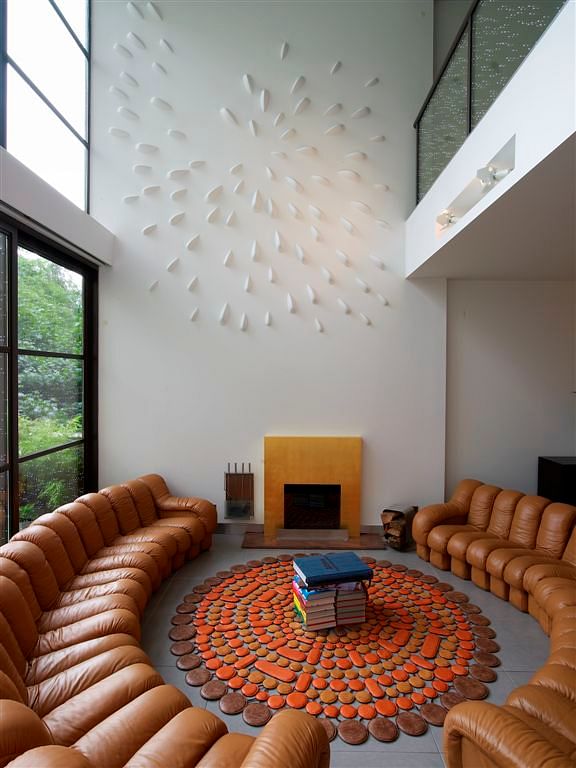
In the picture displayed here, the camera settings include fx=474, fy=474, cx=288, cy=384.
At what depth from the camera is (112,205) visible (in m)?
5.66

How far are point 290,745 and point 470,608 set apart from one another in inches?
103

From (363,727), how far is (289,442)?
329 cm

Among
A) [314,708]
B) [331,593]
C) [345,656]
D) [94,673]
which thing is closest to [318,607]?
[331,593]

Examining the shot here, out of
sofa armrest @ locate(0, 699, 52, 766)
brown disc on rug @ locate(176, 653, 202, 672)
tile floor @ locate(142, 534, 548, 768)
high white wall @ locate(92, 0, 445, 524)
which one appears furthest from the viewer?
high white wall @ locate(92, 0, 445, 524)

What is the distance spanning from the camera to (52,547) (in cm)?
332

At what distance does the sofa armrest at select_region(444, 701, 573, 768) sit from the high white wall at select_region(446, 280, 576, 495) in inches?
154

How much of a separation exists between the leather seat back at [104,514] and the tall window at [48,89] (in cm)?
303

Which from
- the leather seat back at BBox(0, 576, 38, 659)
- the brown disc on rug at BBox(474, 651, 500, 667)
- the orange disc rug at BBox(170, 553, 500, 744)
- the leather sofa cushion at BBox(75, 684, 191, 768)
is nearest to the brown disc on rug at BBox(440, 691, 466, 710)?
the orange disc rug at BBox(170, 553, 500, 744)

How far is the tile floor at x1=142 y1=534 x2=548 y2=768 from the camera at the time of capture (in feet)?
7.98

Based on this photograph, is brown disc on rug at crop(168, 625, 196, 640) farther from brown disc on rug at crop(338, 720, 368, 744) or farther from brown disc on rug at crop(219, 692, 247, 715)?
brown disc on rug at crop(338, 720, 368, 744)

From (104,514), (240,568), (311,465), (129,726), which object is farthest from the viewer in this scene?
(311,465)

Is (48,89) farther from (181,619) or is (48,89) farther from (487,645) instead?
(487,645)

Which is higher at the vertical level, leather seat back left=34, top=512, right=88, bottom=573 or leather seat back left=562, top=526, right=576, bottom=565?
leather seat back left=34, top=512, right=88, bottom=573

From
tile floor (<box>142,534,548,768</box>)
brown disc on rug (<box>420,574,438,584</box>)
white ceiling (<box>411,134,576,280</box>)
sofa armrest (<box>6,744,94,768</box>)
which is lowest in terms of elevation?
tile floor (<box>142,534,548,768</box>)
